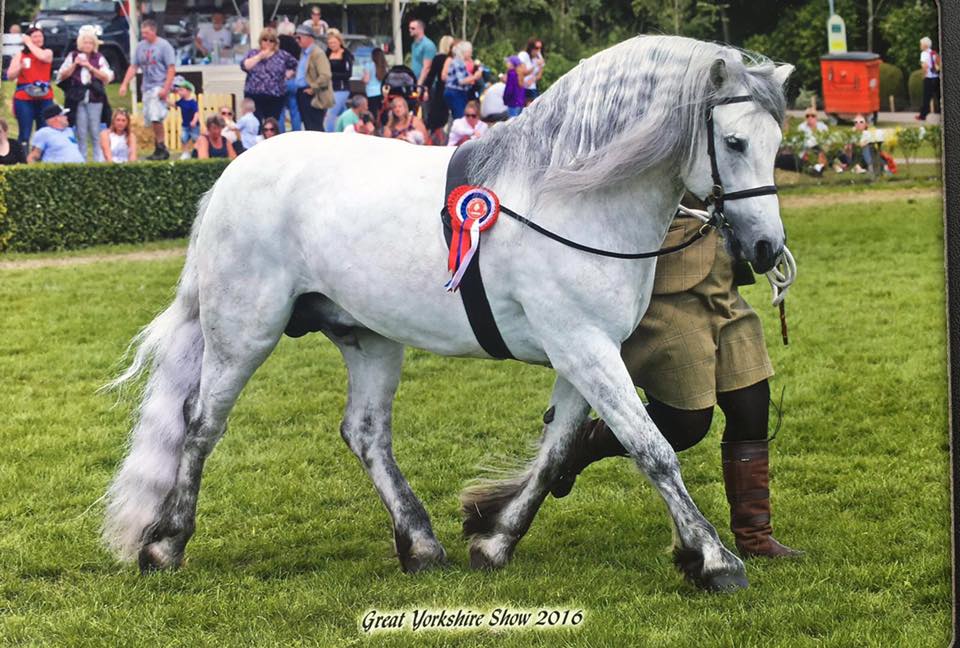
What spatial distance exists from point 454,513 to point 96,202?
8155 millimetres

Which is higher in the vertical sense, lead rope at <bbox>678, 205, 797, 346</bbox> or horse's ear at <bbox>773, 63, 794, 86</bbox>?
horse's ear at <bbox>773, 63, 794, 86</bbox>

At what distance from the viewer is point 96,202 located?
471 inches

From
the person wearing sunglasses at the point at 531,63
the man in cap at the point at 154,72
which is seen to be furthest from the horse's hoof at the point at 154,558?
the man in cap at the point at 154,72

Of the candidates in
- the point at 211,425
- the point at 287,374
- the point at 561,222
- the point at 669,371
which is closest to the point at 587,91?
the point at 561,222

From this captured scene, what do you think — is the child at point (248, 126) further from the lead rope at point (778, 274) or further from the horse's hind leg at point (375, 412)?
the lead rope at point (778, 274)

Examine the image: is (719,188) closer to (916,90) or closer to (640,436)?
(640,436)

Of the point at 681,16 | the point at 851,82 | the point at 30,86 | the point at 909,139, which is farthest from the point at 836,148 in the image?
the point at 30,86

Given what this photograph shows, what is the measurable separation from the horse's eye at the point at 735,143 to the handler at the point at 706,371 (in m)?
0.50

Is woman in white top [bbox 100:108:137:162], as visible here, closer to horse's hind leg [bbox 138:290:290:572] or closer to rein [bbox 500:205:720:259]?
horse's hind leg [bbox 138:290:290:572]

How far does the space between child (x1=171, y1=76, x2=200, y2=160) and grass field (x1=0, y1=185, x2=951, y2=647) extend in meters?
6.43

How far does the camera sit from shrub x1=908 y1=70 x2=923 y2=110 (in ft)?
39.5

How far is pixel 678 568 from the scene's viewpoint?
150 inches

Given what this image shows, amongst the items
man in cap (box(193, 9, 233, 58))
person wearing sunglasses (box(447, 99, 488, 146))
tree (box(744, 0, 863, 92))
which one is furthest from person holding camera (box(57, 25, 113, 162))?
tree (box(744, 0, 863, 92))

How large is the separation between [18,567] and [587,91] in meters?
2.50
